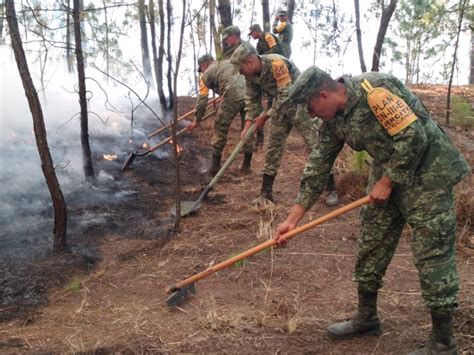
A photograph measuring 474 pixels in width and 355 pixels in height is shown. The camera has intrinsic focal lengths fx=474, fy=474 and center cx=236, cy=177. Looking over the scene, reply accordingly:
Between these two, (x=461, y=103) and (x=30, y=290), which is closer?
(x=30, y=290)

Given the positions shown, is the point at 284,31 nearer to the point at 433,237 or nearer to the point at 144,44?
the point at 433,237

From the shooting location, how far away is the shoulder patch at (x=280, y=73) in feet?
18.0

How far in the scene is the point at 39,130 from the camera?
4.74 metres

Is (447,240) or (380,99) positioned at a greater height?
(380,99)

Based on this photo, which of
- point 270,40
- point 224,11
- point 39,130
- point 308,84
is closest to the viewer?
point 308,84

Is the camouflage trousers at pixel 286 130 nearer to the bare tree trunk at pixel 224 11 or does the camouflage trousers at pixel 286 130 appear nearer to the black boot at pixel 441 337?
the black boot at pixel 441 337

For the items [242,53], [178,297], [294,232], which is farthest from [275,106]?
[294,232]

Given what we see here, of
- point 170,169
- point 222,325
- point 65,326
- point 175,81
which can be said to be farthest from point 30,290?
point 170,169

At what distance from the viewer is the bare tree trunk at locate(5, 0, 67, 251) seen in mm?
4516

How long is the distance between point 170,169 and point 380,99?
6.35 metres

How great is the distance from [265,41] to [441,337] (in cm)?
716

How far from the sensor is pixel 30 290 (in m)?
4.23

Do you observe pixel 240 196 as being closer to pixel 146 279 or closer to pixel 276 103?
pixel 276 103

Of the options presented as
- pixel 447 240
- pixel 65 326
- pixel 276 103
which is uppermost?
pixel 276 103
